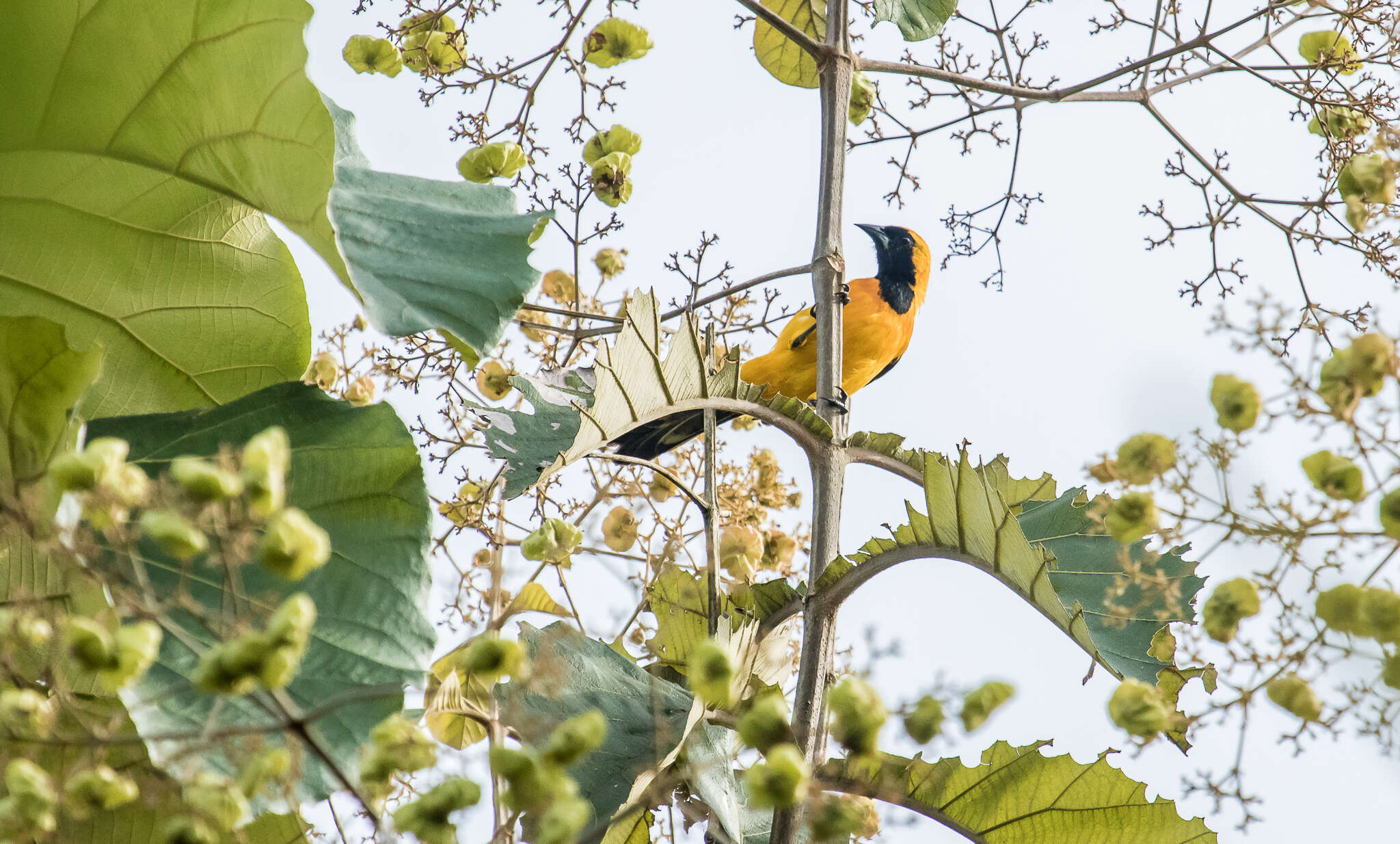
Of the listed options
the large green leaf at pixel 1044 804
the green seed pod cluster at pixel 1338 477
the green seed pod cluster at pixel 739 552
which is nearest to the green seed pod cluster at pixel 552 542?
the green seed pod cluster at pixel 739 552

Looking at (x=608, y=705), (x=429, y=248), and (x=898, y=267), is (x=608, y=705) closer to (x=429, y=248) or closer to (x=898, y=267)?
(x=429, y=248)

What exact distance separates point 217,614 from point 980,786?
0.46 meters

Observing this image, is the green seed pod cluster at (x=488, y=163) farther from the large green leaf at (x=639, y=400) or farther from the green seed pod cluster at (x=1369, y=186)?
the green seed pod cluster at (x=1369, y=186)

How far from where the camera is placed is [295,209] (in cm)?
60

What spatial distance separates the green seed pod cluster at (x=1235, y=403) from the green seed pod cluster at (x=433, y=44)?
3.05 ft

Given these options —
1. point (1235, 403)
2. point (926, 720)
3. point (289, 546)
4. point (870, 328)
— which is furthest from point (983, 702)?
point (870, 328)

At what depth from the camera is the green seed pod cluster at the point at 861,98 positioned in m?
1.11

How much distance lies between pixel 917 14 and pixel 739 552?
57 centimetres

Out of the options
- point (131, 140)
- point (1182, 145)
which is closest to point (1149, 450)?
point (131, 140)

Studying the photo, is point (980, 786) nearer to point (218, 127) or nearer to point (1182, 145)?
point (218, 127)

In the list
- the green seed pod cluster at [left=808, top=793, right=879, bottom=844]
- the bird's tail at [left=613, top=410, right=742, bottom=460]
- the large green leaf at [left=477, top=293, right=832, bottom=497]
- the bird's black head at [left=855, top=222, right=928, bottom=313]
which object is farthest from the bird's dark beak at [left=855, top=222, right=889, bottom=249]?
the green seed pod cluster at [left=808, top=793, right=879, bottom=844]

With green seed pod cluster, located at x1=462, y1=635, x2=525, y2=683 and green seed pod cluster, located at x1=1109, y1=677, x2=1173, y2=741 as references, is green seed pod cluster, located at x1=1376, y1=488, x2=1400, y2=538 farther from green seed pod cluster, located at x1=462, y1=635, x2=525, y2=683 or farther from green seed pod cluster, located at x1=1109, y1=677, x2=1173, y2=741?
green seed pod cluster, located at x1=462, y1=635, x2=525, y2=683

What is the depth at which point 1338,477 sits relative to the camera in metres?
0.36

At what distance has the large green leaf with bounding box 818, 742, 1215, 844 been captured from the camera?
27.0 inches
